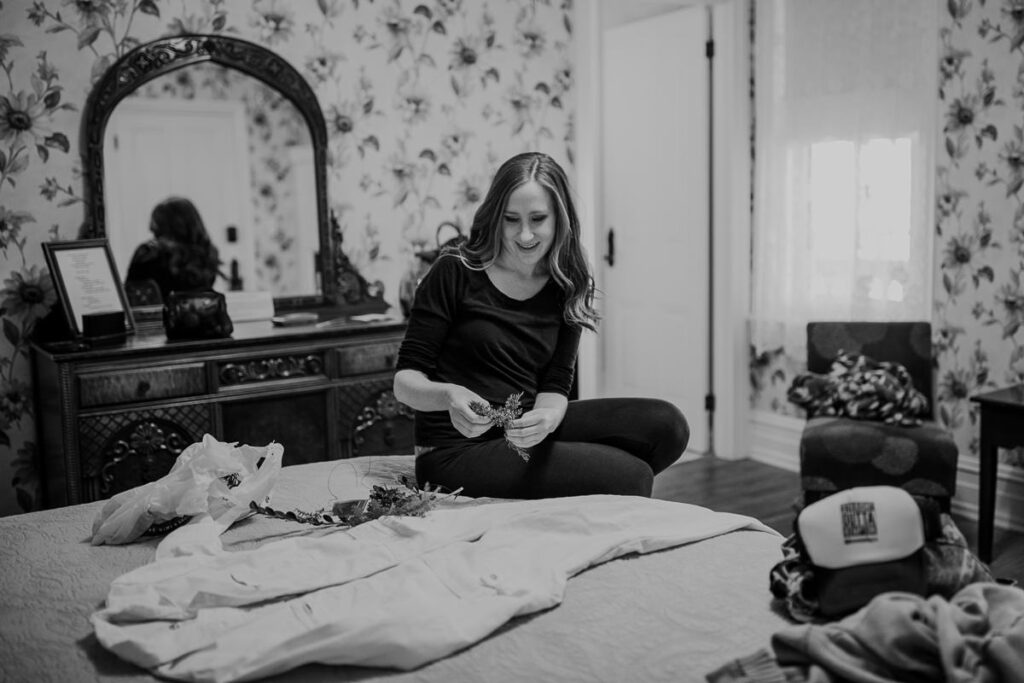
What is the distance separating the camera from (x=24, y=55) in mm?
3316

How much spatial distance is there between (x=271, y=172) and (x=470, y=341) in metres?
1.75

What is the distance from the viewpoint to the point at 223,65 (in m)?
3.66

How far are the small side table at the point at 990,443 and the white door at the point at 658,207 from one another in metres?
1.59

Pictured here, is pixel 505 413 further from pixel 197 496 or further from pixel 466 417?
pixel 197 496

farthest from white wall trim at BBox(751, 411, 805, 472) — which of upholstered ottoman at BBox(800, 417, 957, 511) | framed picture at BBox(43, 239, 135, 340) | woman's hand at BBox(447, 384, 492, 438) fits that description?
framed picture at BBox(43, 239, 135, 340)

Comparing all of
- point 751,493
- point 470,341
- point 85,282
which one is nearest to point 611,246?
point 751,493

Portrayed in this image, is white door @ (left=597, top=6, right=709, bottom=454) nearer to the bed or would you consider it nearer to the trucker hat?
the bed

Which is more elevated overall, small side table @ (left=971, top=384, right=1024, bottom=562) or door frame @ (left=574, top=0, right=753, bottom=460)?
door frame @ (left=574, top=0, right=753, bottom=460)

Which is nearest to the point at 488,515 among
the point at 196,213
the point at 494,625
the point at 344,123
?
the point at 494,625

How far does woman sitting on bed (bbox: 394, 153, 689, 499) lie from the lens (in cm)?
224

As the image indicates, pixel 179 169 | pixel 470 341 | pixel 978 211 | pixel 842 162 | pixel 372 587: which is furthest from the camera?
pixel 842 162

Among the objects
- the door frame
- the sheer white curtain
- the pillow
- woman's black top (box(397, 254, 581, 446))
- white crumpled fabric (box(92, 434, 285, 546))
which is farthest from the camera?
the door frame

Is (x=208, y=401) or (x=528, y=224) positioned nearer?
(x=528, y=224)

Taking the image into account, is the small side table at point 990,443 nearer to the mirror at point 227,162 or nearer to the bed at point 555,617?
the bed at point 555,617
